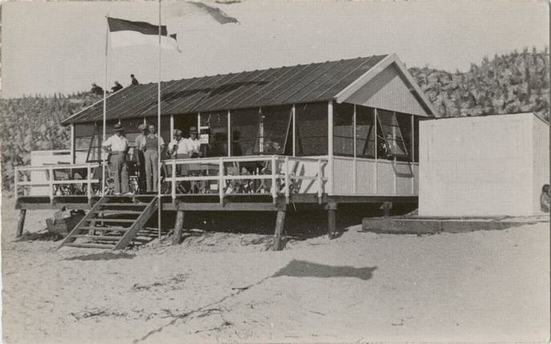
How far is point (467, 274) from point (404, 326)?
6.67 ft

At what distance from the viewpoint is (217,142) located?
67.8 ft

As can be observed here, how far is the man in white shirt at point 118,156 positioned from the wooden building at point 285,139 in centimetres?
66

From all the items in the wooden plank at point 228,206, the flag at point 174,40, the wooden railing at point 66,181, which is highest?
the flag at point 174,40

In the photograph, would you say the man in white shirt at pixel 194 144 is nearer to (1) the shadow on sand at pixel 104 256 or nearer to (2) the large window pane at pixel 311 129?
(2) the large window pane at pixel 311 129

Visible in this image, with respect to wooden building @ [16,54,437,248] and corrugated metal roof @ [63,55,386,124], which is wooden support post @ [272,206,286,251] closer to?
wooden building @ [16,54,437,248]

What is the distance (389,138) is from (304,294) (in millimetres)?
9289

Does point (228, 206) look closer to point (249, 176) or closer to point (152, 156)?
point (249, 176)

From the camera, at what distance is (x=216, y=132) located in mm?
20672

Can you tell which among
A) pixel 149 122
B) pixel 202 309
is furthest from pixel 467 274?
pixel 149 122

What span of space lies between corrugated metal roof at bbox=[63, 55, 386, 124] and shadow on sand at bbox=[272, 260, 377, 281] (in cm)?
521

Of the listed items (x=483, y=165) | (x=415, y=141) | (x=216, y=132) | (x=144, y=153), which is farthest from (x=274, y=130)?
(x=483, y=165)

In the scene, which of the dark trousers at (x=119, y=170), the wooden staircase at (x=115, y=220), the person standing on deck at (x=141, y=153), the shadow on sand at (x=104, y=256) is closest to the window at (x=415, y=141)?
the person standing on deck at (x=141, y=153)

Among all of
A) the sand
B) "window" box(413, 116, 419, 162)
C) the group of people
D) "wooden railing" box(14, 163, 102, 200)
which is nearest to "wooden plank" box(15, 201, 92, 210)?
"wooden railing" box(14, 163, 102, 200)

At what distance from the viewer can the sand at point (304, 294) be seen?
10.9 meters
